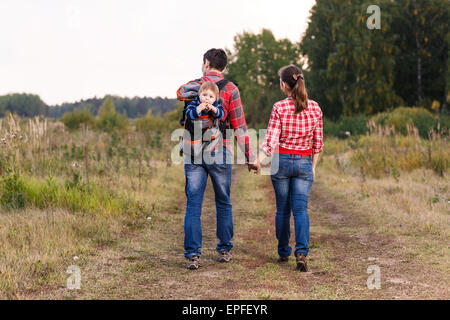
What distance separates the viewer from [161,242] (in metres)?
6.27

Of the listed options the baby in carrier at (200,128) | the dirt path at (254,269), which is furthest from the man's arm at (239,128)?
the dirt path at (254,269)

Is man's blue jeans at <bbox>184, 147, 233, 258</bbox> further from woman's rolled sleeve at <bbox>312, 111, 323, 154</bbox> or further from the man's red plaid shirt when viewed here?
woman's rolled sleeve at <bbox>312, 111, 323, 154</bbox>

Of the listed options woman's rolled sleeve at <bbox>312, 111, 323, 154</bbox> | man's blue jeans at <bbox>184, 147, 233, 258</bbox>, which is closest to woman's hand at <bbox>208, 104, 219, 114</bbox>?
man's blue jeans at <bbox>184, 147, 233, 258</bbox>

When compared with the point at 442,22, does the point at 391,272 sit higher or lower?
lower

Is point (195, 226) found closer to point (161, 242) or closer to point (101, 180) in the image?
point (161, 242)

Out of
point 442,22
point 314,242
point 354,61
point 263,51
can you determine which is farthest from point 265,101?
point 314,242

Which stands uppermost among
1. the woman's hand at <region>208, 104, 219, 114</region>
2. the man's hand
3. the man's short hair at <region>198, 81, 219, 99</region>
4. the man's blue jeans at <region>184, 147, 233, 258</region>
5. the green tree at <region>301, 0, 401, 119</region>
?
the green tree at <region>301, 0, 401, 119</region>

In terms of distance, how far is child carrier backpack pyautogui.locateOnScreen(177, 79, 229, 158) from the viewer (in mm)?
4758

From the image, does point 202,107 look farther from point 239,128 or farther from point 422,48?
point 422,48

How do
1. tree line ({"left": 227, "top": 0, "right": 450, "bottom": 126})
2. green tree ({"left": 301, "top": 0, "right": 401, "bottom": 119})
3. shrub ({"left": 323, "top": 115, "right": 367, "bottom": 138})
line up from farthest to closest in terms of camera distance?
1. tree line ({"left": 227, "top": 0, "right": 450, "bottom": 126})
2. green tree ({"left": 301, "top": 0, "right": 401, "bottom": 119})
3. shrub ({"left": 323, "top": 115, "right": 367, "bottom": 138})

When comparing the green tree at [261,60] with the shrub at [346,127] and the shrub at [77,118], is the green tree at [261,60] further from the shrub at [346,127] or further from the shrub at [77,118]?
the shrub at [346,127]

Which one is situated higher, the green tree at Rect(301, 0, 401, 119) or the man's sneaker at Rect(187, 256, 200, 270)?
the green tree at Rect(301, 0, 401, 119)

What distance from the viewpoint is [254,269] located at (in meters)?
4.93
